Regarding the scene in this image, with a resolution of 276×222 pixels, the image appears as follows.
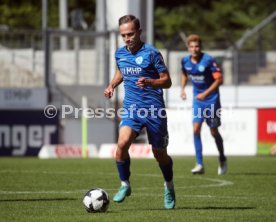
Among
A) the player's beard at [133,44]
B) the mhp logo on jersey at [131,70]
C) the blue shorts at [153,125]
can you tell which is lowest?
the blue shorts at [153,125]

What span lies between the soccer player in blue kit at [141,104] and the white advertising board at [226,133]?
14456 mm

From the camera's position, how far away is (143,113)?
1102 cm

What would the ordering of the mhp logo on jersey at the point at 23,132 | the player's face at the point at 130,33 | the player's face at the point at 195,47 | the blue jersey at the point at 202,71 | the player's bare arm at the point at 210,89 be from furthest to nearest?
the mhp logo on jersey at the point at 23,132 < the blue jersey at the point at 202,71 < the player's face at the point at 195,47 < the player's bare arm at the point at 210,89 < the player's face at the point at 130,33

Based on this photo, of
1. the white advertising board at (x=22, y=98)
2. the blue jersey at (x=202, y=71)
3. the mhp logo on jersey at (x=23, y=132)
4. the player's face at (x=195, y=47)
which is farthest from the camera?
the white advertising board at (x=22, y=98)

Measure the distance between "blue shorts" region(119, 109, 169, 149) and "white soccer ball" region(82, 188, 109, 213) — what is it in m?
0.91

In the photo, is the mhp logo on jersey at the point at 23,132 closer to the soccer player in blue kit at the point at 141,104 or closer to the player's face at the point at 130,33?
the soccer player in blue kit at the point at 141,104

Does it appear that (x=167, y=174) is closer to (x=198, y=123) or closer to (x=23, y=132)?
(x=198, y=123)

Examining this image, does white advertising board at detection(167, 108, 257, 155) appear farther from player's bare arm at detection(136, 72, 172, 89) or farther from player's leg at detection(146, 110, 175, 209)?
player's bare arm at detection(136, 72, 172, 89)

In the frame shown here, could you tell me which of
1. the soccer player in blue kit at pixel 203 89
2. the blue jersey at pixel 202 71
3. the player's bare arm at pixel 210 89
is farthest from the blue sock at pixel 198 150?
the player's bare arm at pixel 210 89

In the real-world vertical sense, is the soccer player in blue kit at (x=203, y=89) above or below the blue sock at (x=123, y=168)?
above

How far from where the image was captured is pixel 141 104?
11.0m

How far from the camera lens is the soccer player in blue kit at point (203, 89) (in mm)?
17297

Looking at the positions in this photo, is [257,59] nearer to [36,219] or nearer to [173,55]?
[173,55]

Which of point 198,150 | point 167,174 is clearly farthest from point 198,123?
point 167,174
